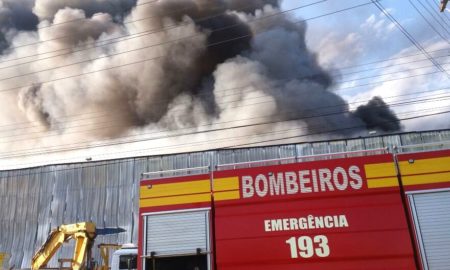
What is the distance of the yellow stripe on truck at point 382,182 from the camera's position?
6211mm

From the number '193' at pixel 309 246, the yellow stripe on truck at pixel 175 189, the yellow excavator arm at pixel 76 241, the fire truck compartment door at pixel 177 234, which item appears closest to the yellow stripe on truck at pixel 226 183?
the yellow stripe on truck at pixel 175 189

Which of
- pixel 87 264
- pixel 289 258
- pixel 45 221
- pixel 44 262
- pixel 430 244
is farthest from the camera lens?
pixel 45 221

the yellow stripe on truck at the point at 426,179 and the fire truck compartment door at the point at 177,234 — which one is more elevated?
the yellow stripe on truck at the point at 426,179

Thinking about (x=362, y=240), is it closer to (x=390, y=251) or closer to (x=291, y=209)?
(x=390, y=251)

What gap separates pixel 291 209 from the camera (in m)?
Result: 6.43

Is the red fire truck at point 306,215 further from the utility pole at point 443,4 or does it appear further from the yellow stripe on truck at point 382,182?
the utility pole at point 443,4

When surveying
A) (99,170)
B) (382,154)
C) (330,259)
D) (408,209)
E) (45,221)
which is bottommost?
(330,259)

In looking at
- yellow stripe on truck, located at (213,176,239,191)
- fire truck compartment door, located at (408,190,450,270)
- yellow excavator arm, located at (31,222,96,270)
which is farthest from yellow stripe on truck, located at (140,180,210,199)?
yellow excavator arm, located at (31,222,96,270)

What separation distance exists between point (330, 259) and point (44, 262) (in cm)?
1028

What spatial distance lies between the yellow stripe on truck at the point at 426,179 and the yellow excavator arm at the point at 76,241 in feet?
30.3

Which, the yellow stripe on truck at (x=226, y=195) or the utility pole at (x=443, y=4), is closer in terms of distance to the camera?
the yellow stripe on truck at (x=226, y=195)

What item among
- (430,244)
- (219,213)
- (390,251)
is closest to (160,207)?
(219,213)

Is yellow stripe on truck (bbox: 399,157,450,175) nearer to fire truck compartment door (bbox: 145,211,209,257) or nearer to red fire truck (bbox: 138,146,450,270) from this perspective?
red fire truck (bbox: 138,146,450,270)

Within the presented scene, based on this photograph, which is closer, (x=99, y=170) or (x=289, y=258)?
(x=289, y=258)
